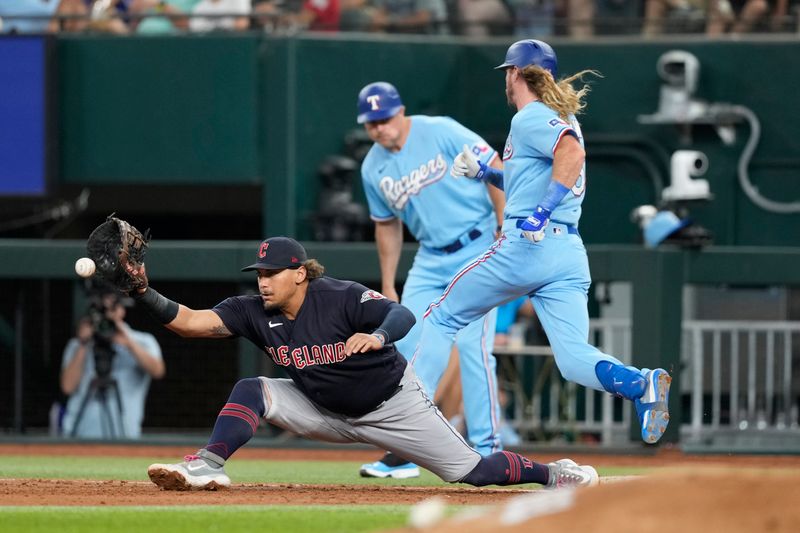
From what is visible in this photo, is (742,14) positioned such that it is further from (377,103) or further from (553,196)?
(553,196)

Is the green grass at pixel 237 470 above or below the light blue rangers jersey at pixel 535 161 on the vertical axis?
below

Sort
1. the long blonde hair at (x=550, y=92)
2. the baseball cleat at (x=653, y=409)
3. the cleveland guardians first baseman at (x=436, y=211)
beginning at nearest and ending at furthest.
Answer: the baseball cleat at (x=653, y=409) → the long blonde hair at (x=550, y=92) → the cleveland guardians first baseman at (x=436, y=211)

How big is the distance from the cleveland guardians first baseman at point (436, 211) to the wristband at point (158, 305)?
69.0 inches

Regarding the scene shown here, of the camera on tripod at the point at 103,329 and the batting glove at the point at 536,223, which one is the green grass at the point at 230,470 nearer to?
the camera on tripod at the point at 103,329

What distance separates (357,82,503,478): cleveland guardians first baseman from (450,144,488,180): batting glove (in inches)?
10.1

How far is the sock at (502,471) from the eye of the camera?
6.25 m

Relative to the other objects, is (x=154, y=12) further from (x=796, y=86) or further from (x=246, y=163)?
(x=796, y=86)

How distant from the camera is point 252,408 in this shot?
620 centimetres

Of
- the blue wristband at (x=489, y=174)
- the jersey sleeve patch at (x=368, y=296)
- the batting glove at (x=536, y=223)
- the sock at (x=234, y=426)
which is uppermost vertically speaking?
the blue wristband at (x=489, y=174)

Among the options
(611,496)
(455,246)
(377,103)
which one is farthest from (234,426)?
(377,103)

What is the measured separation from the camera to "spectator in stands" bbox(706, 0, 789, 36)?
12773 millimetres

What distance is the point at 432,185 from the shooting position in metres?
7.82

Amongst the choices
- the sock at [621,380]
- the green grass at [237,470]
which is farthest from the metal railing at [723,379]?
the sock at [621,380]

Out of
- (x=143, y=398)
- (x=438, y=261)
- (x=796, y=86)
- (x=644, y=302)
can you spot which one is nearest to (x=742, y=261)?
(x=644, y=302)
